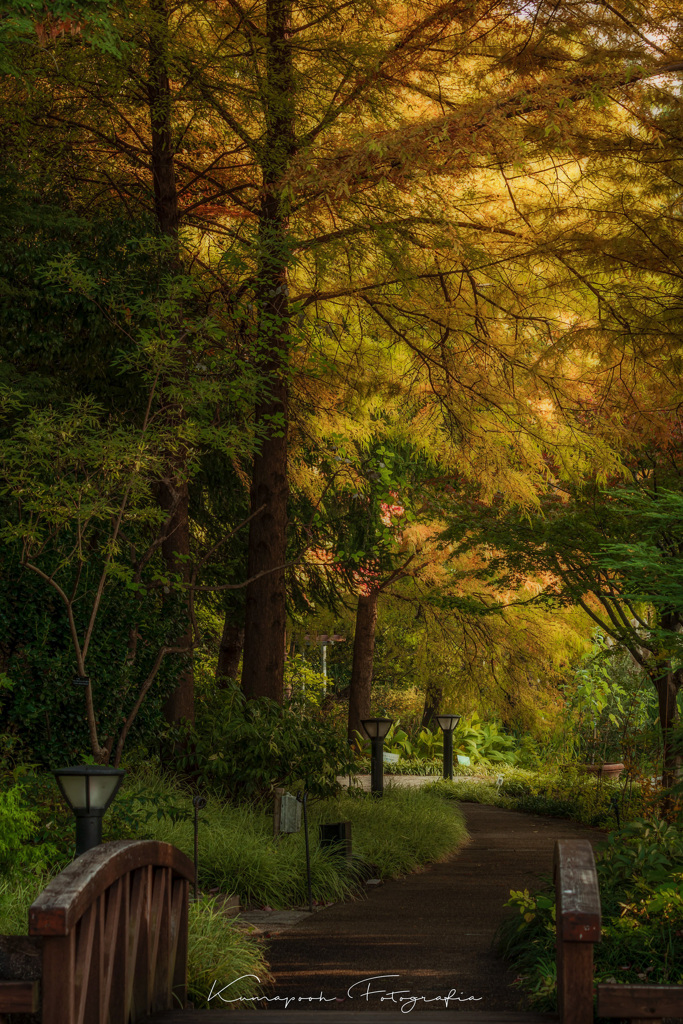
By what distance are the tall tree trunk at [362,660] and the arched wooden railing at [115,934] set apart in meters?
13.7

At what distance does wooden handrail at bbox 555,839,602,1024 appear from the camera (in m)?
3.03

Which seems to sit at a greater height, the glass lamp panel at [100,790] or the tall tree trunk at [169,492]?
the tall tree trunk at [169,492]

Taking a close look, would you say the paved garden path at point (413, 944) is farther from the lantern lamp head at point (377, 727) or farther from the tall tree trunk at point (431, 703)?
the tall tree trunk at point (431, 703)

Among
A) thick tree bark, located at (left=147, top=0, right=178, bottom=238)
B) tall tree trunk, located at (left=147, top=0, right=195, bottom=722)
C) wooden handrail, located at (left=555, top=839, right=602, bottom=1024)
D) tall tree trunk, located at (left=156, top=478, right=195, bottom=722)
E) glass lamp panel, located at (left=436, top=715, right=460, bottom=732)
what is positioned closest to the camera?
wooden handrail, located at (left=555, top=839, right=602, bottom=1024)

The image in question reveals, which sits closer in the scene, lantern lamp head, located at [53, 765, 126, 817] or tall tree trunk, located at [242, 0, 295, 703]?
lantern lamp head, located at [53, 765, 126, 817]

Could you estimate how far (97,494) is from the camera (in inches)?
296

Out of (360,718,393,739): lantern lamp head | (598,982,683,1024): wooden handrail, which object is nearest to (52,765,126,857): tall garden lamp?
(598,982,683,1024): wooden handrail

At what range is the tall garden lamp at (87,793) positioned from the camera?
15.0 feet

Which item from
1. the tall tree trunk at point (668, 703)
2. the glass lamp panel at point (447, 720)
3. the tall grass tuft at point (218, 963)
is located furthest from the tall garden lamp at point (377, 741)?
the tall grass tuft at point (218, 963)

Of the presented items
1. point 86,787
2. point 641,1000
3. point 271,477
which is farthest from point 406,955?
point 271,477

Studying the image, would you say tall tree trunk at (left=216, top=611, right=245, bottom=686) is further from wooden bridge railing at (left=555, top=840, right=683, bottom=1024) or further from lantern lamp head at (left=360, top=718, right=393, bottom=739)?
wooden bridge railing at (left=555, top=840, right=683, bottom=1024)

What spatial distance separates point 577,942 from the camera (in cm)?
307

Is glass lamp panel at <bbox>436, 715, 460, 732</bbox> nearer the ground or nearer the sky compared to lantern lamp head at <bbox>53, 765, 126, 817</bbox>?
nearer the ground

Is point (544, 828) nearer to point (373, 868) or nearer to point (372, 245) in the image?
point (373, 868)
